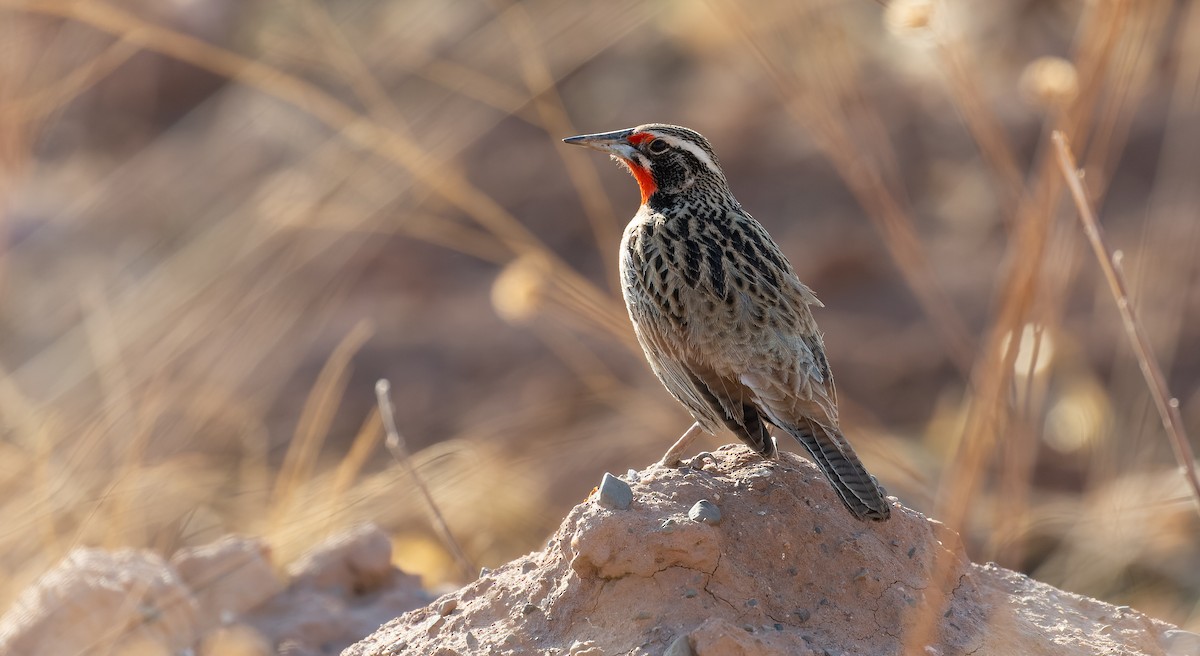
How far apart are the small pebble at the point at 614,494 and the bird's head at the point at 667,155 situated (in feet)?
6.12

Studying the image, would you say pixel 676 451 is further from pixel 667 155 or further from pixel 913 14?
pixel 913 14

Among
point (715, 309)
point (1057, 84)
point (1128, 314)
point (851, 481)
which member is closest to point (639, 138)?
point (715, 309)

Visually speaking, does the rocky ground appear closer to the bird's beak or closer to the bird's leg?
the bird's leg

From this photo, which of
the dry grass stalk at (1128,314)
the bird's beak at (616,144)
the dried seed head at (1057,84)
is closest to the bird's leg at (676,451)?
the bird's beak at (616,144)

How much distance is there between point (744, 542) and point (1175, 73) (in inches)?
492

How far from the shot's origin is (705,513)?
13.0ft

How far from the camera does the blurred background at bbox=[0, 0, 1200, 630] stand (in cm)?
595

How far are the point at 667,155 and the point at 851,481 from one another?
1.91 metres

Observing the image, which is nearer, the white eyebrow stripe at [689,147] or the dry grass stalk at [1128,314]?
the dry grass stalk at [1128,314]

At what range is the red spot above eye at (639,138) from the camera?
18.3 ft

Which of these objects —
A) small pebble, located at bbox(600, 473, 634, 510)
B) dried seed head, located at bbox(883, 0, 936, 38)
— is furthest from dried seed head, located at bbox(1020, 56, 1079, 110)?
small pebble, located at bbox(600, 473, 634, 510)

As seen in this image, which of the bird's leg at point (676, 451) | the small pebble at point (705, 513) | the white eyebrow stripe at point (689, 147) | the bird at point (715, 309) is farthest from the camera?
the white eyebrow stripe at point (689, 147)

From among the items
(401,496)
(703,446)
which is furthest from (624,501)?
(703,446)

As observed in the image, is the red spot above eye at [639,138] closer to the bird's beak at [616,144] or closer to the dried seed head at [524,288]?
the bird's beak at [616,144]
